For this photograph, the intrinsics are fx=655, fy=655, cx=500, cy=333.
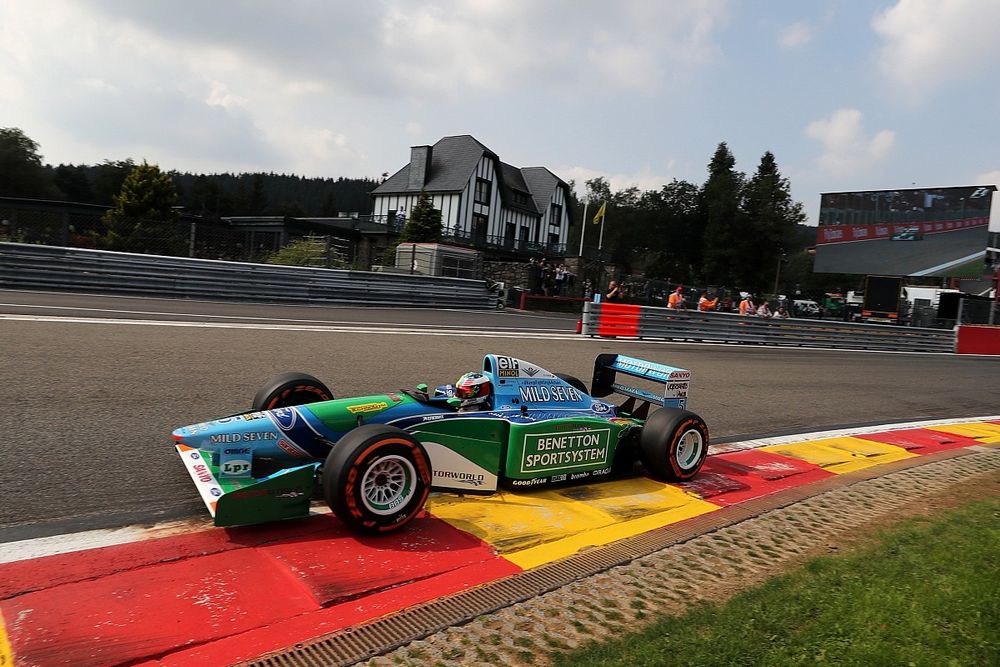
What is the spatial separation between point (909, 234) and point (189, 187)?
9526 centimetres

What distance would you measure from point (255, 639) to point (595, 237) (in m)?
80.3

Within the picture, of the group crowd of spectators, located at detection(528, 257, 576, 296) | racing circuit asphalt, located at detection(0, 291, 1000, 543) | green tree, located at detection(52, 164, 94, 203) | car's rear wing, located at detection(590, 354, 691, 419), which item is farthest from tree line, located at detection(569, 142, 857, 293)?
green tree, located at detection(52, 164, 94, 203)

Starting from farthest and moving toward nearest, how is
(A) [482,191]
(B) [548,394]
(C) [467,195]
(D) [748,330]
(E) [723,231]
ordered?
(E) [723,231]
(A) [482,191]
(C) [467,195]
(D) [748,330]
(B) [548,394]

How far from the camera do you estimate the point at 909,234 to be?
122ft

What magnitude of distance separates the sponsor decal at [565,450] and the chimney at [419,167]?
5013cm

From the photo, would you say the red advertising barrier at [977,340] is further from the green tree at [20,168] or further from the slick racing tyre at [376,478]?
the green tree at [20,168]

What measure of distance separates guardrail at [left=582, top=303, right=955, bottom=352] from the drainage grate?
1289 centimetres

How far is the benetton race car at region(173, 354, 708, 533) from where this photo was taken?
12.6 feet

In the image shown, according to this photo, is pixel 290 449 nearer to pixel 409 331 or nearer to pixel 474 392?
pixel 474 392

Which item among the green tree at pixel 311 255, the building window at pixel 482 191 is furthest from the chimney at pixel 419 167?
the green tree at pixel 311 255

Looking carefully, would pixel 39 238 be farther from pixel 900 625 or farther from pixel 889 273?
pixel 889 273

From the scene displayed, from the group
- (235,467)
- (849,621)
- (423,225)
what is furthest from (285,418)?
(423,225)

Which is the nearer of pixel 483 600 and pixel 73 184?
pixel 483 600

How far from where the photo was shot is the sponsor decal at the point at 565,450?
5.08 m
